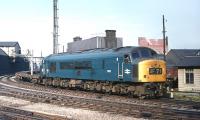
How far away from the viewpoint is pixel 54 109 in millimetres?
21734

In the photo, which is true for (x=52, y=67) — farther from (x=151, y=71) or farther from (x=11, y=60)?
(x=11, y=60)

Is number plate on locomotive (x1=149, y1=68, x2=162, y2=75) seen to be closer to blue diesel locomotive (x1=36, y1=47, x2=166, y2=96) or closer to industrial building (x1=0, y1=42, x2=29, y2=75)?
blue diesel locomotive (x1=36, y1=47, x2=166, y2=96)

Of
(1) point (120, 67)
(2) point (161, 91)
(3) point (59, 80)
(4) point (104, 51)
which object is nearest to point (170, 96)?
(2) point (161, 91)

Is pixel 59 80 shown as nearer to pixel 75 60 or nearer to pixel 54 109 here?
pixel 75 60

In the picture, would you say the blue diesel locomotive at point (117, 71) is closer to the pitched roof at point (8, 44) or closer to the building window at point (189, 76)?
the building window at point (189, 76)

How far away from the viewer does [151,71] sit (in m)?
25.4

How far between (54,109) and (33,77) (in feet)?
84.6

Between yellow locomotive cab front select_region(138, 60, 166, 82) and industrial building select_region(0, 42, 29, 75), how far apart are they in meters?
66.2

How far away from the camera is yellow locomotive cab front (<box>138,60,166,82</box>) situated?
24953 millimetres

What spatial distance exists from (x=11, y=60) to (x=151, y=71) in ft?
258

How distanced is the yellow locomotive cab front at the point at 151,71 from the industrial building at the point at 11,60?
6619 cm

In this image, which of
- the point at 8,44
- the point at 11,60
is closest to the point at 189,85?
the point at 11,60

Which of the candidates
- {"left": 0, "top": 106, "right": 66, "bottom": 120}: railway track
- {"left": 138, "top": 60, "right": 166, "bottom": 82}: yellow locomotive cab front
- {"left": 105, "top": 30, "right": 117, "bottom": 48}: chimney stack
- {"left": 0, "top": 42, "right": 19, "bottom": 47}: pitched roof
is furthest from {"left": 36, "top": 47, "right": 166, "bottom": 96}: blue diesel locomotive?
{"left": 0, "top": 42, "right": 19, "bottom": 47}: pitched roof

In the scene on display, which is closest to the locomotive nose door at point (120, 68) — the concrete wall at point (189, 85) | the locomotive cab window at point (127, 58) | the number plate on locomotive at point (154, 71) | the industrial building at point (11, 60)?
the locomotive cab window at point (127, 58)
